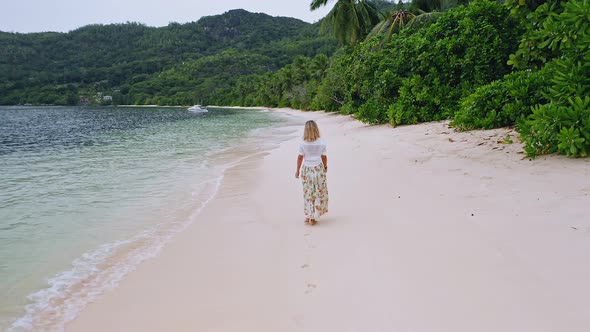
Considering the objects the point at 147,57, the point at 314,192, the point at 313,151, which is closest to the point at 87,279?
the point at 314,192

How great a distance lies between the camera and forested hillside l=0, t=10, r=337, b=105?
133625 millimetres

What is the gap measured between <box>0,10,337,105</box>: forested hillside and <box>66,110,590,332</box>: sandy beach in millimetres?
110751

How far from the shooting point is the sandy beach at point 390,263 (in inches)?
117

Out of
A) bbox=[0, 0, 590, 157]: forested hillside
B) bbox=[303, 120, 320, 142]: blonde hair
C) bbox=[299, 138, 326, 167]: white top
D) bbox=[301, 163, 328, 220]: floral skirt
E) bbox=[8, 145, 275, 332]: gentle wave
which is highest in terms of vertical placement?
bbox=[0, 0, 590, 157]: forested hillside

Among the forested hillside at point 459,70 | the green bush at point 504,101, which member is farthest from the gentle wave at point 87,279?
the green bush at point 504,101

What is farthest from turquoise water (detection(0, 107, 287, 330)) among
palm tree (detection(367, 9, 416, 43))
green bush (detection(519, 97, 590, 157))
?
palm tree (detection(367, 9, 416, 43))

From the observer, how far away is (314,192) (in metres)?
5.58

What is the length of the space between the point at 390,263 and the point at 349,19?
98.7 feet

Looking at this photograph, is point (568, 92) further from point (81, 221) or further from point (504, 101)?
point (81, 221)

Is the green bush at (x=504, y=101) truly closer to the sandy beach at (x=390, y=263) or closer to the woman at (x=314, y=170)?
Answer: the sandy beach at (x=390, y=263)

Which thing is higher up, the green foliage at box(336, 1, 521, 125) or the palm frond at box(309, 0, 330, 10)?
the palm frond at box(309, 0, 330, 10)

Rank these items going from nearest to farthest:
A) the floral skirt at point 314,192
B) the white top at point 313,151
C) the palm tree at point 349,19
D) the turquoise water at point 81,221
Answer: the turquoise water at point 81,221
the floral skirt at point 314,192
the white top at point 313,151
the palm tree at point 349,19

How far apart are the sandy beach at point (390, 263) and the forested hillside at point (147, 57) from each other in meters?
111

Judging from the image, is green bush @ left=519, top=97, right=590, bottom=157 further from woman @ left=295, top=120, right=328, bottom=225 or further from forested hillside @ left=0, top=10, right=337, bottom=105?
forested hillside @ left=0, top=10, right=337, bottom=105
